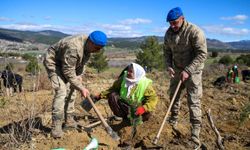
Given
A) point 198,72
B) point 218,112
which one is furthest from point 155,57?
point 198,72

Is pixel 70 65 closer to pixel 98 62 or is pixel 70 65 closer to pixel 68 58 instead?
pixel 68 58

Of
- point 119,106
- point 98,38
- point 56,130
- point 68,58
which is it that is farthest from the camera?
point 119,106

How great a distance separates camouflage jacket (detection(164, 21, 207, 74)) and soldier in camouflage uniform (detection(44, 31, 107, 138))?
111 cm

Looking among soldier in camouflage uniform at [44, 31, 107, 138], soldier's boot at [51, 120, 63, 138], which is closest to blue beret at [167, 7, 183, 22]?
soldier in camouflage uniform at [44, 31, 107, 138]

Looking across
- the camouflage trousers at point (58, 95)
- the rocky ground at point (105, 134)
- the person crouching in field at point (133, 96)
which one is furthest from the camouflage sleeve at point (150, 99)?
the camouflage trousers at point (58, 95)

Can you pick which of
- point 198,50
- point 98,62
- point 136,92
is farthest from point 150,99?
point 98,62

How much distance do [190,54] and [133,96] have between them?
1.02m

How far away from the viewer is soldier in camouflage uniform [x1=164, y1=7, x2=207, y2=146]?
4.92 meters

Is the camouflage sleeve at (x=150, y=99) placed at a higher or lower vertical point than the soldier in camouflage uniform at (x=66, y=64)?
lower

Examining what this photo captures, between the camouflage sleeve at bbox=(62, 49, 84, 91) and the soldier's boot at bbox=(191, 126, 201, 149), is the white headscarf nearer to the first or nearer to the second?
the camouflage sleeve at bbox=(62, 49, 84, 91)

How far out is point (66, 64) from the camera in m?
4.70

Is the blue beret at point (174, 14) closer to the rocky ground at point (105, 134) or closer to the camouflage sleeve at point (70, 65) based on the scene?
the camouflage sleeve at point (70, 65)

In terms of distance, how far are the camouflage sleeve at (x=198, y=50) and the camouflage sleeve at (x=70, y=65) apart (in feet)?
4.84

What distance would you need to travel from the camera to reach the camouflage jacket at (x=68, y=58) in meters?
4.67
